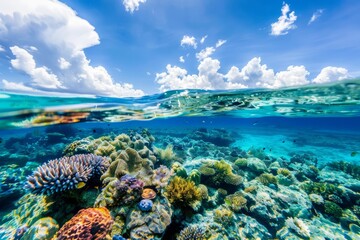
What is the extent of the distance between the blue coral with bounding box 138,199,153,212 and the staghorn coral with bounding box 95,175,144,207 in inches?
10.2

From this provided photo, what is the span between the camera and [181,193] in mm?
5508

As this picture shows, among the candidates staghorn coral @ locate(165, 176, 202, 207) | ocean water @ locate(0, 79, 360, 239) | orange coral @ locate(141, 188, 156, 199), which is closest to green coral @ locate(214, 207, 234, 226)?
ocean water @ locate(0, 79, 360, 239)

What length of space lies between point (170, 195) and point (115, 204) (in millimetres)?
1674

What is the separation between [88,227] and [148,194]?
1528mm

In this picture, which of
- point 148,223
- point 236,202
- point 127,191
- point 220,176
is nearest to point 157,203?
point 148,223

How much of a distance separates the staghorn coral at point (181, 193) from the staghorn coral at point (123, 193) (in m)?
1.23

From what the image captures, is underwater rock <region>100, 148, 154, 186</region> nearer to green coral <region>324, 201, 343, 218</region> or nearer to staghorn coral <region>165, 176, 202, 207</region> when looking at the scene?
staghorn coral <region>165, 176, 202, 207</region>

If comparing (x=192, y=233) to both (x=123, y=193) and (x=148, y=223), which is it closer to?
(x=148, y=223)

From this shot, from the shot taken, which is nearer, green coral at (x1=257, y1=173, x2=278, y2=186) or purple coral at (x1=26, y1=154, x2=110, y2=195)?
purple coral at (x1=26, y1=154, x2=110, y2=195)

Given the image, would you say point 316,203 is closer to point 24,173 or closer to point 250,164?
point 250,164

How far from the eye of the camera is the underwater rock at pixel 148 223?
12.9ft

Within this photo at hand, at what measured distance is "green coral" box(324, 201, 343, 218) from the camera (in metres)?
7.85

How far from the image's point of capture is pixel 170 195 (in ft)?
17.9

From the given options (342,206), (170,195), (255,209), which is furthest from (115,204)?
(342,206)
